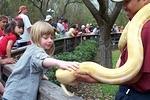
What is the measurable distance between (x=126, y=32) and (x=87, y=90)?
8199 millimetres

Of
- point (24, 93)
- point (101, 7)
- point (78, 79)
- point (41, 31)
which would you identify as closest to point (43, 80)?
point (24, 93)

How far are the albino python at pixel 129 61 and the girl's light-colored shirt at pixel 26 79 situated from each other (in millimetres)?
1166

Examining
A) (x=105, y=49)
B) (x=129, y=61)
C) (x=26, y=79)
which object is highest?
(x=129, y=61)

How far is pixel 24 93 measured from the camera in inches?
162

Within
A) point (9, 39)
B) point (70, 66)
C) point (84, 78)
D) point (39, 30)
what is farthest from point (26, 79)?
point (9, 39)

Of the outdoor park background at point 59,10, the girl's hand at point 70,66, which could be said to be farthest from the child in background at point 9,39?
the outdoor park background at point 59,10

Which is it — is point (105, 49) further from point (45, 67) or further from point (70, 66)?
point (70, 66)

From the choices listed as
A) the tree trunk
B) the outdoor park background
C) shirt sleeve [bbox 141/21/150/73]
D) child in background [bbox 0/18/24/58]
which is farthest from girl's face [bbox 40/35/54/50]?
the outdoor park background

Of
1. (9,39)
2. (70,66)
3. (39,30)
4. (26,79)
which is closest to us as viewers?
(70,66)

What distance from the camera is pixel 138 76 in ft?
8.76

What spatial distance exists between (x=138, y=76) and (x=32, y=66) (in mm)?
1510

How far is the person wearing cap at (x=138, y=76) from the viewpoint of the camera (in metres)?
2.64

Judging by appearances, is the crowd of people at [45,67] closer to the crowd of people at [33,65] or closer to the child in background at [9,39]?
the crowd of people at [33,65]

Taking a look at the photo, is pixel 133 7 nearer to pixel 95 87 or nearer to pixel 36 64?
pixel 36 64
